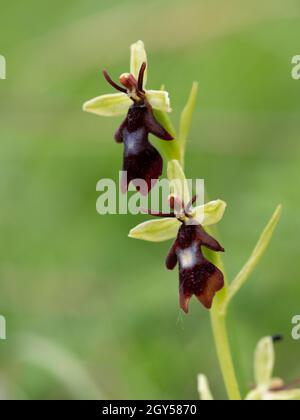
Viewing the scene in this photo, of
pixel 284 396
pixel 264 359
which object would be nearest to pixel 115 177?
pixel 264 359

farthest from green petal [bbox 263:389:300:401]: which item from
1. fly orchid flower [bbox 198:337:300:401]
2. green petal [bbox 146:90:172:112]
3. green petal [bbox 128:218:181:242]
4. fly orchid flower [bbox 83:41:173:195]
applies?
green petal [bbox 146:90:172:112]

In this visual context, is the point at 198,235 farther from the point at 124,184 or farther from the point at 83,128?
the point at 83,128

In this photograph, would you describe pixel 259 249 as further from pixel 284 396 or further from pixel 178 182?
pixel 284 396

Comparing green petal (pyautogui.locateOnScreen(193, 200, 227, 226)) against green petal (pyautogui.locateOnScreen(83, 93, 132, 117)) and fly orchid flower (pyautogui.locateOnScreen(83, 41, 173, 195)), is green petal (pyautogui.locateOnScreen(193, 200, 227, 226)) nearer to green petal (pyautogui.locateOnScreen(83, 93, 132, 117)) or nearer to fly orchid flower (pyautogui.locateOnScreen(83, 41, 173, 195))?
fly orchid flower (pyautogui.locateOnScreen(83, 41, 173, 195))

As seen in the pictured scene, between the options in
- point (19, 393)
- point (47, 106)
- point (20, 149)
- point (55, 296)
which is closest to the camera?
point (19, 393)
